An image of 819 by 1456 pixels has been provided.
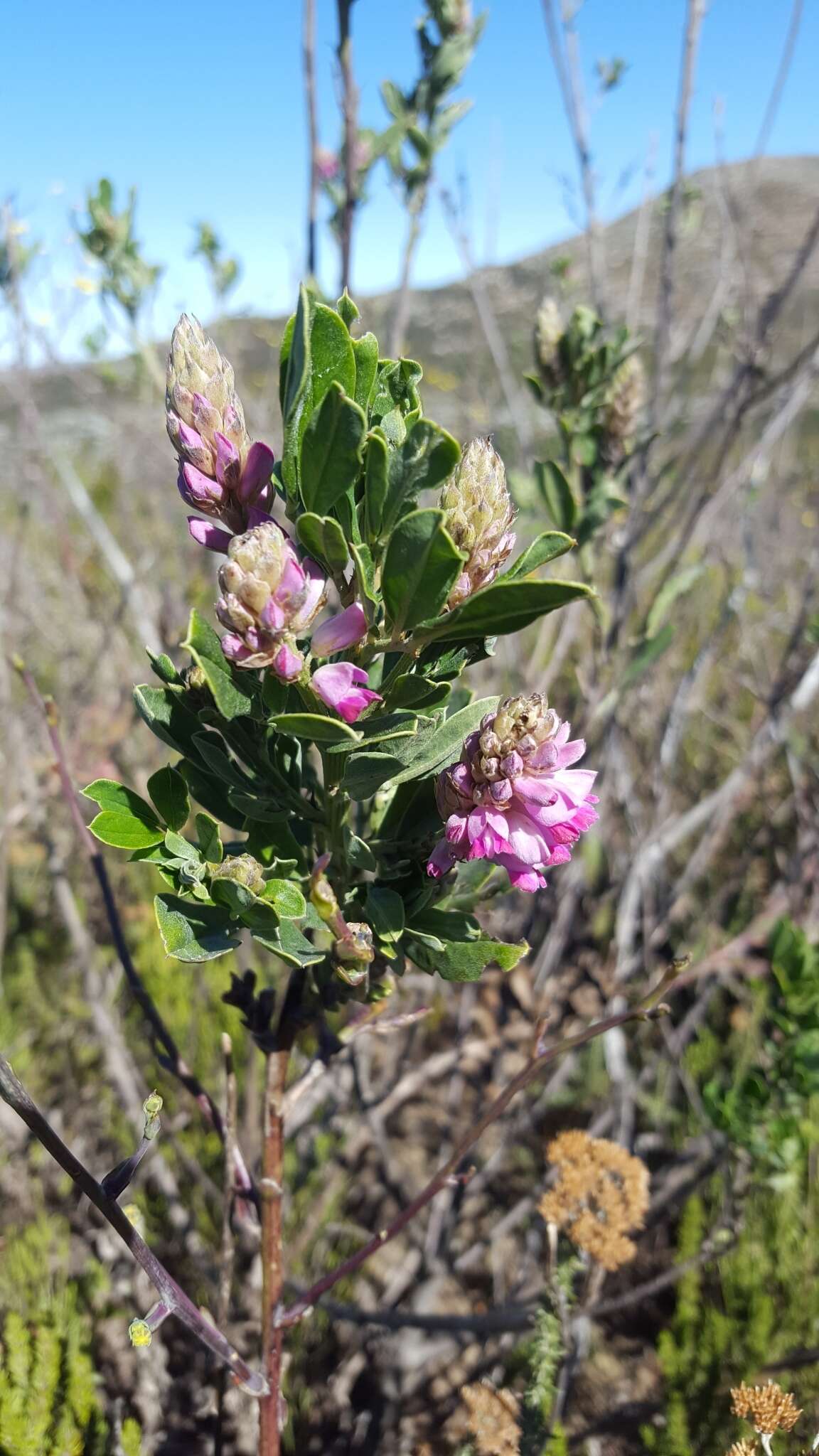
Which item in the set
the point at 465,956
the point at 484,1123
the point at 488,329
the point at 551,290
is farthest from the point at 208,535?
the point at 551,290

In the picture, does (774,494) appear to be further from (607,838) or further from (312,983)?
(312,983)

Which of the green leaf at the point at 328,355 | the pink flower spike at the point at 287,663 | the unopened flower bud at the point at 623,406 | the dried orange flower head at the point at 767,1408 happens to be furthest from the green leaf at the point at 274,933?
the unopened flower bud at the point at 623,406

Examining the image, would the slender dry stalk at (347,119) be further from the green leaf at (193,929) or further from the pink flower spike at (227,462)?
the green leaf at (193,929)

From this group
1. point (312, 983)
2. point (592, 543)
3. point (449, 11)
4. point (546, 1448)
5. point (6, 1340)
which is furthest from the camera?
point (449, 11)

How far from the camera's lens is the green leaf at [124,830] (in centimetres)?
83

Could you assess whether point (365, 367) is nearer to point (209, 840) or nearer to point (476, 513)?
point (476, 513)

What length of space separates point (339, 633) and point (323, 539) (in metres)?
0.09

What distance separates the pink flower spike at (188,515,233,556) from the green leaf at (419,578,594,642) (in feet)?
A: 0.76

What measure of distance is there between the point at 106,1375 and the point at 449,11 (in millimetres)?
3107

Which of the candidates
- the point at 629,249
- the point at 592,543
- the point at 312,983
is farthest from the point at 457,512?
the point at 629,249

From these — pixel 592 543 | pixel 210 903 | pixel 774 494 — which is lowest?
pixel 774 494

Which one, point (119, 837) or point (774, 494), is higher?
point (119, 837)

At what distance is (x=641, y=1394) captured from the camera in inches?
85.7

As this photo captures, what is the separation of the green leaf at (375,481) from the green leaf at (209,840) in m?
0.33
